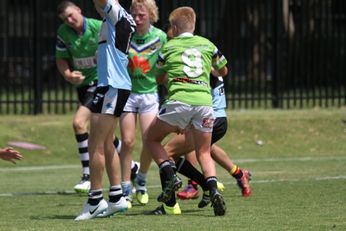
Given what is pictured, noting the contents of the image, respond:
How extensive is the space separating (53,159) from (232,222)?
27.9ft

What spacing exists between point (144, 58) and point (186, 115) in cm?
179

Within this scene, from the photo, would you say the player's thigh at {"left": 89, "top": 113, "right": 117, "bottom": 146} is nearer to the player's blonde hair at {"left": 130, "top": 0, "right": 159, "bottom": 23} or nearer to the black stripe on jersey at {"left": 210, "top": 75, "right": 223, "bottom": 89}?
the black stripe on jersey at {"left": 210, "top": 75, "right": 223, "bottom": 89}

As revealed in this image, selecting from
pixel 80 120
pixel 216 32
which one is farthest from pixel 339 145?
pixel 80 120

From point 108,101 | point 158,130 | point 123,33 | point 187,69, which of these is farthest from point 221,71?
point 108,101

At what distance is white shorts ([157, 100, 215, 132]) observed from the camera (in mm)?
10203

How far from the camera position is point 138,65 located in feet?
38.8

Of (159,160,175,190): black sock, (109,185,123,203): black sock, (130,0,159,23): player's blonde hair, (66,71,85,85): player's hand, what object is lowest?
(109,185,123,203): black sock

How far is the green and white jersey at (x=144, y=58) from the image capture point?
465 inches

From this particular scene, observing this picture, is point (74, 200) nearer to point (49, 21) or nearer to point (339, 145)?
point (339, 145)

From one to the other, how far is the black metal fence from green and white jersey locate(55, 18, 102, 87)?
23.8 feet

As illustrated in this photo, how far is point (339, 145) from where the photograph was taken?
61.2 feet

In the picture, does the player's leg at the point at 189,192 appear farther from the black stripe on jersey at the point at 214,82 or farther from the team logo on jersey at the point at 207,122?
the team logo on jersey at the point at 207,122

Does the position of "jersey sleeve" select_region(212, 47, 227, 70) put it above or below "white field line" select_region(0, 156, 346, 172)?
above

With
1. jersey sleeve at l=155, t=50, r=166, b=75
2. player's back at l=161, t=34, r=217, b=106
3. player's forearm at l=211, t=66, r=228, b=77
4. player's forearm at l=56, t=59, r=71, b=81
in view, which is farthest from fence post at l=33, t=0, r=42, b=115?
player's back at l=161, t=34, r=217, b=106
